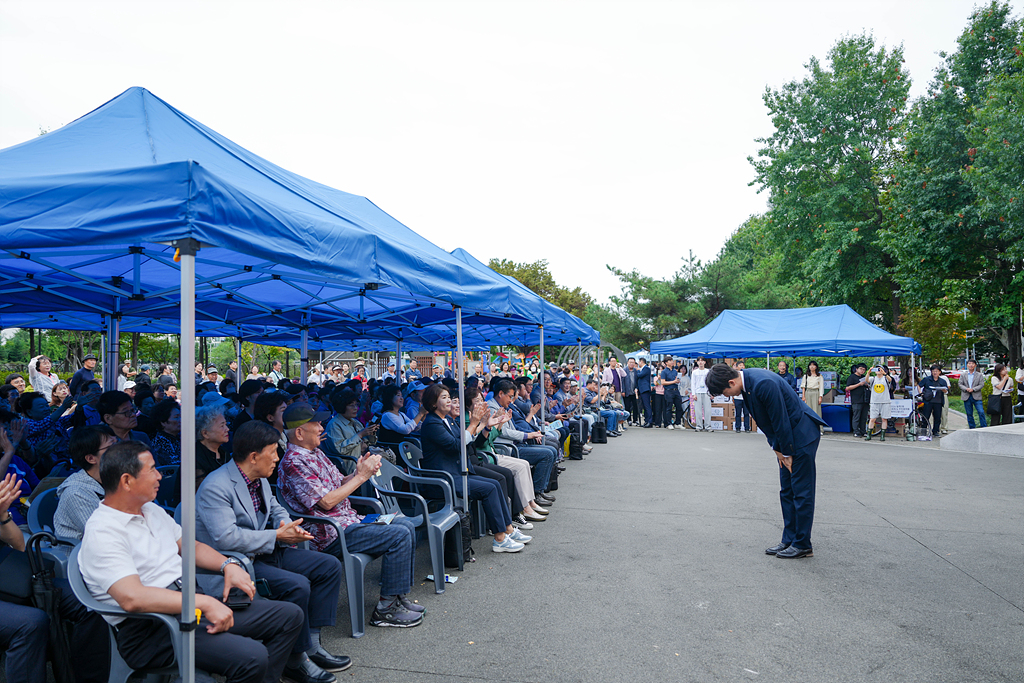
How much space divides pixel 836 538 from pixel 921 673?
289 centimetres

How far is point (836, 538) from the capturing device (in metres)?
6.19

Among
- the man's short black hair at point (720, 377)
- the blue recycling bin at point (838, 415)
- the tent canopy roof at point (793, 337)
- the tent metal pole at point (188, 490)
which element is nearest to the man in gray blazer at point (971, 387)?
the tent canopy roof at point (793, 337)

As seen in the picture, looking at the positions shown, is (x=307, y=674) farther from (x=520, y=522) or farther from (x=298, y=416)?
(x=520, y=522)

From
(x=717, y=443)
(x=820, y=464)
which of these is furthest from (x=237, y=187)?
(x=717, y=443)

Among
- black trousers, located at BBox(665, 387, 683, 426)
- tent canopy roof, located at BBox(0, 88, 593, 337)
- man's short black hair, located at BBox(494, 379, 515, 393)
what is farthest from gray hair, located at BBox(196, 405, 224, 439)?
black trousers, located at BBox(665, 387, 683, 426)

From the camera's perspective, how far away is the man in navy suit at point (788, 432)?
5488 millimetres

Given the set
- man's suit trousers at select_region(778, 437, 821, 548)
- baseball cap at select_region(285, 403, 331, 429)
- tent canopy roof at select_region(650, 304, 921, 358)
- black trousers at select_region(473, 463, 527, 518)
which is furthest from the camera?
tent canopy roof at select_region(650, 304, 921, 358)

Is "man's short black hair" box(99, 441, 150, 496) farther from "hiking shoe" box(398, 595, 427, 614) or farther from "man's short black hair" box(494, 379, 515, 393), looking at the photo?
"man's short black hair" box(494, 379, 515, 393)

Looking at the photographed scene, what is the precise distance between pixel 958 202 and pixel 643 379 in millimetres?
10588

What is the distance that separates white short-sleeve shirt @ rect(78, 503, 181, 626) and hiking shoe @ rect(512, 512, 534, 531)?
402cm

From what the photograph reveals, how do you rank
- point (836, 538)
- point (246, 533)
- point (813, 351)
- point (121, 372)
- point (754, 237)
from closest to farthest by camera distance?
point (246, 533) < point (836, 538) < point (121, 372) < point (813, 351) < point (754, 237)

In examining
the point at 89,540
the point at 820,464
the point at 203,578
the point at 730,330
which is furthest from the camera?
the point at 730,330

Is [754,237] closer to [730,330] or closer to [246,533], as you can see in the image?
[730,330]

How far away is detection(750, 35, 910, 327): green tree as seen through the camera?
25.1 meters
